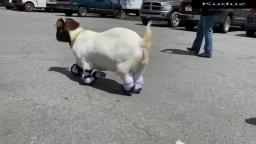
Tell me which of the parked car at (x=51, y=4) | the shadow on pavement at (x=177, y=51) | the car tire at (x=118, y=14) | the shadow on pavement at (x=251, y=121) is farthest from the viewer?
the parked car at (x=51, y=4)

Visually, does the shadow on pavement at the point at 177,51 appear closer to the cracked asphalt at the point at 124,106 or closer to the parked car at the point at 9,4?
the cracked asphalt at the point at 124,106

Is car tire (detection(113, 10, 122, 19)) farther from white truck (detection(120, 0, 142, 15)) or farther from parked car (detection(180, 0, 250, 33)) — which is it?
parked car (detection(180, 0, 250, 33))

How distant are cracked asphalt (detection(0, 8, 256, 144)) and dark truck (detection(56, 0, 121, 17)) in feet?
74.4

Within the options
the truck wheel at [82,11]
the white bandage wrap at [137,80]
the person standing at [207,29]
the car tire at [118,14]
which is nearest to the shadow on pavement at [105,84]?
the white bandage wrap at [137,80]

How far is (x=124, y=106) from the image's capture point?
239 inches

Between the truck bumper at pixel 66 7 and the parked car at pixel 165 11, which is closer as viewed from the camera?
the parked car at pixel 165 11

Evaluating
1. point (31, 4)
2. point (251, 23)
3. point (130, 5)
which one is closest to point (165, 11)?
point (251, 23)

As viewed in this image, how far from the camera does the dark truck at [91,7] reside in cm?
3239

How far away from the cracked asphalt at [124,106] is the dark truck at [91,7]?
74.4ft

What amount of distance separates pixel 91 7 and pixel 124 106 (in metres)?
27.4

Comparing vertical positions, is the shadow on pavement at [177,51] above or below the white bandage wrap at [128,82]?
below

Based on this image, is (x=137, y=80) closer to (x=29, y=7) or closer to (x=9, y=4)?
(x=29, y=7)

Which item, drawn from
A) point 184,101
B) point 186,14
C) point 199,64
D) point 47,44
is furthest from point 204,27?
point 186,14

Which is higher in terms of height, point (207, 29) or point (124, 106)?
point (207, 29)
